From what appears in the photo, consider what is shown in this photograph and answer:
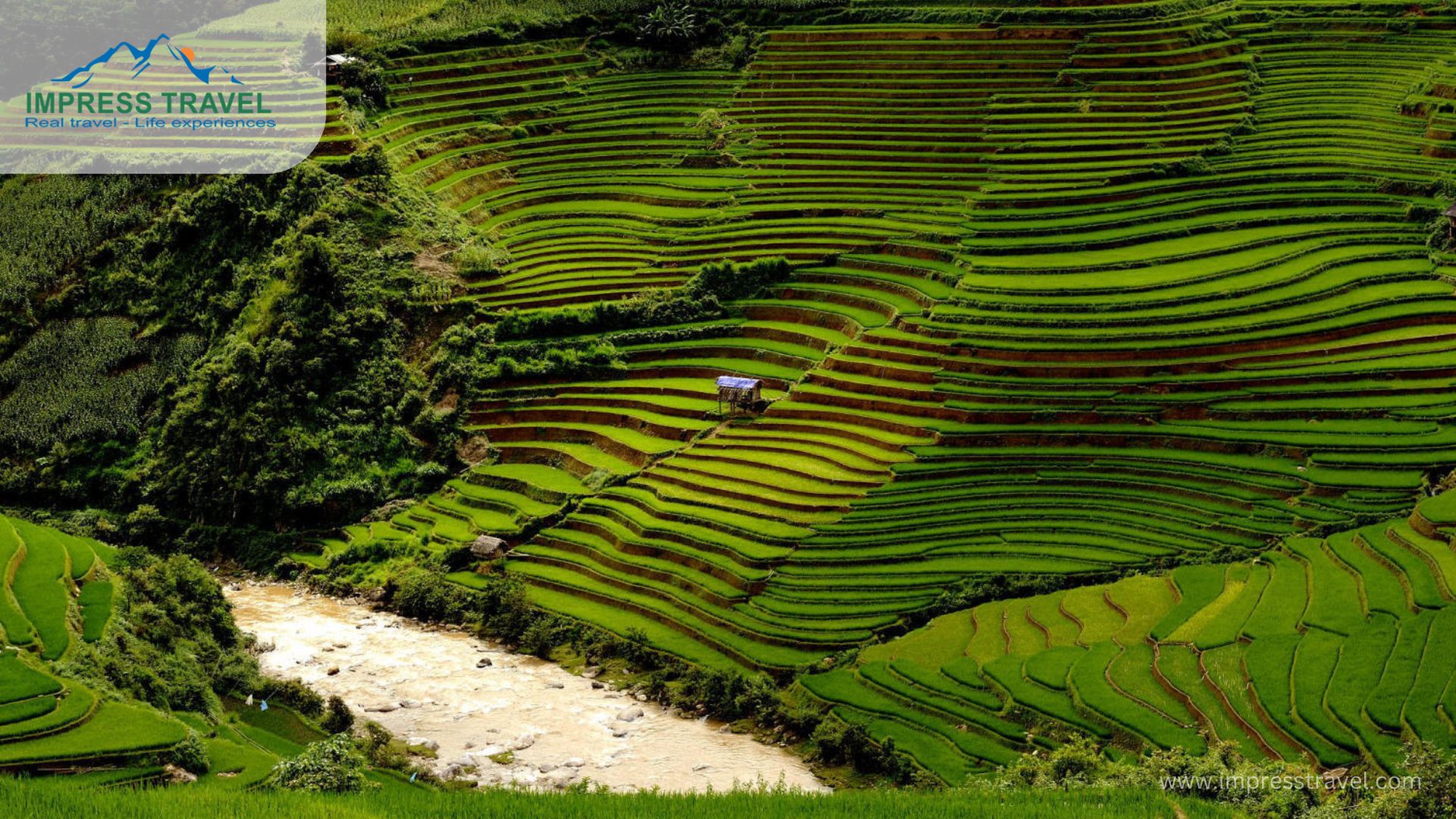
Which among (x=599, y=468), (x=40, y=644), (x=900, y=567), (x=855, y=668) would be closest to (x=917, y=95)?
(x=599, y=468)

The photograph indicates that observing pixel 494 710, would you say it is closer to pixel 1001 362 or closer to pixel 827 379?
pixel 827 379

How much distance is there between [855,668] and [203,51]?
118ft

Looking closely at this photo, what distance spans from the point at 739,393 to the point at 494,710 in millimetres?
10376

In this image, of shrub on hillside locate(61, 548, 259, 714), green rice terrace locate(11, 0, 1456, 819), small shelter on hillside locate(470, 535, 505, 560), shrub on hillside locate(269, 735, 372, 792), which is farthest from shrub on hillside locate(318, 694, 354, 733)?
small shelter on hillside locate(470, 535, 505, 560)

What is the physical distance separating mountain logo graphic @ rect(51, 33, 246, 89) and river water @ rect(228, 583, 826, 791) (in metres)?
22.2

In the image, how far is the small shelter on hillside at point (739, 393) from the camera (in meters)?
35.1

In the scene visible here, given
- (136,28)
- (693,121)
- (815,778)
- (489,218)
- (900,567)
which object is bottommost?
(815,778)

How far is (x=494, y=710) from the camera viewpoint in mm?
28328

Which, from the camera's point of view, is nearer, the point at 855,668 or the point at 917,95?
the point at 855,668

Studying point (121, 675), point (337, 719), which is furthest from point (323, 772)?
point (337, 719)

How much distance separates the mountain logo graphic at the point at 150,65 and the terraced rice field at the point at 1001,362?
250 inches

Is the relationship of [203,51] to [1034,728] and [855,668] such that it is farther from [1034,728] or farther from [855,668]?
[1034,728]

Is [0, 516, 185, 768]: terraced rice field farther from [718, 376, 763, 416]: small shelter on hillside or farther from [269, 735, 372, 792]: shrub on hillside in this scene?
[718, 376, 763, 416]: small shelter on hillside

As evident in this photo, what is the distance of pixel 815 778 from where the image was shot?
2439 centimetres
